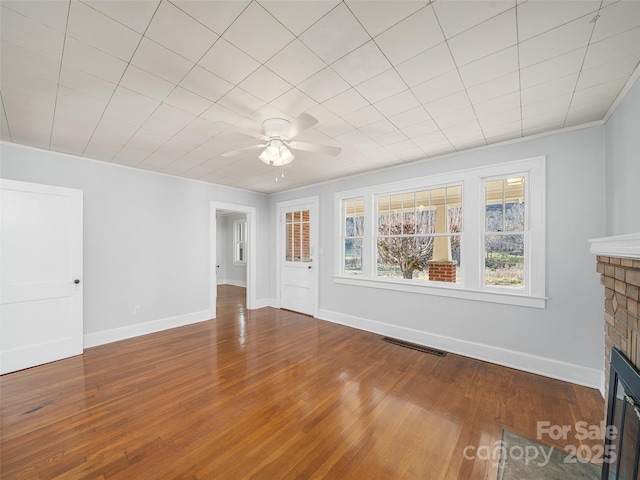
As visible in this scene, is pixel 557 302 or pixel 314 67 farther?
pixel 557 302

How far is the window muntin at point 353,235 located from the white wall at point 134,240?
2.56 metres

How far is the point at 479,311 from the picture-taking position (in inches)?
126

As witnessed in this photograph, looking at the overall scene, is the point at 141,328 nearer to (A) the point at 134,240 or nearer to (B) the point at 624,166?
(A) the point at 134,240

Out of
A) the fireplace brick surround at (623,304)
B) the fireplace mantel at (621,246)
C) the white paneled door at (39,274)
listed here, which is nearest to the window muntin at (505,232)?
the fireplace brick surround at (623,304)

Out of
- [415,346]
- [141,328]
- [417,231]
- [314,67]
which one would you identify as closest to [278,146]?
[314,67]

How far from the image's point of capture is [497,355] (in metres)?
3.04

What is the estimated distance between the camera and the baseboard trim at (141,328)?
356 cm

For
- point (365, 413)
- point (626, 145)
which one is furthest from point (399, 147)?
point (365, 413)

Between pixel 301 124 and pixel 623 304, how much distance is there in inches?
88.6

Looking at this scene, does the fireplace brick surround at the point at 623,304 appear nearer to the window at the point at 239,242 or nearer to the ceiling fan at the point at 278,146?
the ceiling fan at the point at 278,146

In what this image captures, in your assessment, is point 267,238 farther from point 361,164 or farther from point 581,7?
point 581,7

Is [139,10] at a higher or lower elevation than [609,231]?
higher

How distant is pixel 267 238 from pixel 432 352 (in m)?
4.03

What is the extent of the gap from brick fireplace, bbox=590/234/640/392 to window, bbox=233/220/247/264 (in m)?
7.98
